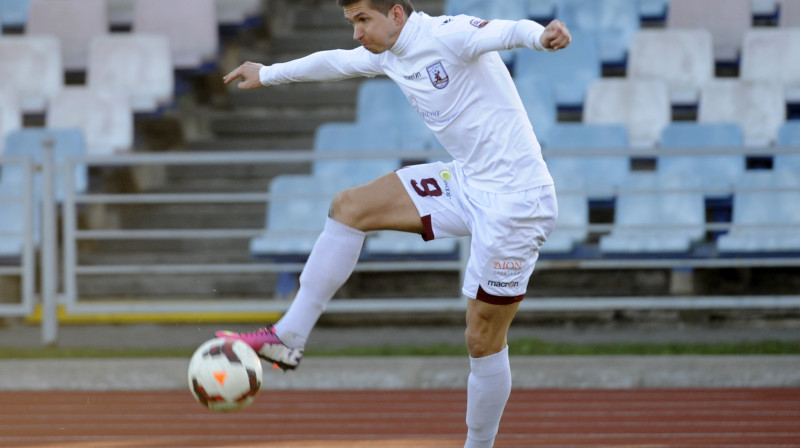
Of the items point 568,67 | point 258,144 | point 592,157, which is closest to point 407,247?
point 592,157

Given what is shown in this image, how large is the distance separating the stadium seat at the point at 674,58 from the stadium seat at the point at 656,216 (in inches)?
59.1

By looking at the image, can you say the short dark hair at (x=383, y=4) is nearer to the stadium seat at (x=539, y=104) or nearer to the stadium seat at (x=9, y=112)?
the stadium seat at (x=539, y=104)

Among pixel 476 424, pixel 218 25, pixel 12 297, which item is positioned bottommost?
pixel 12 297

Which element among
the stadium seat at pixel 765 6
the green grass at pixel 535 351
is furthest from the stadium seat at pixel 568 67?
the green grass at pixel 535 351

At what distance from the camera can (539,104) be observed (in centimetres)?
921

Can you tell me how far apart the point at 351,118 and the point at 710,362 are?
5.13m

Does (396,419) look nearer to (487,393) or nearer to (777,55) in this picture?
(487,393)

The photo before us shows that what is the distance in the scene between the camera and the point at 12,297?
29.0 ft

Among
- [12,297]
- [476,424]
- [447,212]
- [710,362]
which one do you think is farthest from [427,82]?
[12,297]

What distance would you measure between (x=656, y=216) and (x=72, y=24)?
5.92 metres

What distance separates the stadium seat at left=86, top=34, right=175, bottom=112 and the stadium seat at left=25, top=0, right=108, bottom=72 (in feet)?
2.21

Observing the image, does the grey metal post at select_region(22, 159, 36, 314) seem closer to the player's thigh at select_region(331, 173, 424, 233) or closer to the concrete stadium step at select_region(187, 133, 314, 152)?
the concrete stadium step at select_region(187, 133, 314, 152)

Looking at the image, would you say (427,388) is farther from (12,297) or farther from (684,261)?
(12,297)

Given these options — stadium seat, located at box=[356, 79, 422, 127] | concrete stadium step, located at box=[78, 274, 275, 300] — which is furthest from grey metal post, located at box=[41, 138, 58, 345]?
stadium seat, located at box=[356, 79, 422, 127]
